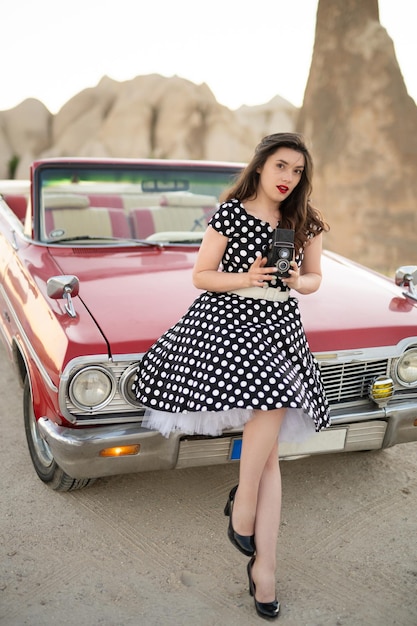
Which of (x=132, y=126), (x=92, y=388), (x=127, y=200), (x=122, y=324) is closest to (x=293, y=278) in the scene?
(x=122, y=324)

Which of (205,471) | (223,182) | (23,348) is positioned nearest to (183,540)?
(205,471)

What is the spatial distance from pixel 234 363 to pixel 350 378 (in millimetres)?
908

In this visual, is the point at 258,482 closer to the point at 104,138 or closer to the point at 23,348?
the point at 23,348

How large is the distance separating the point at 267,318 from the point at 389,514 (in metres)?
1.35

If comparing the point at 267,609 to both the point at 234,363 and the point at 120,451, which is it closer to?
the point at 120,451

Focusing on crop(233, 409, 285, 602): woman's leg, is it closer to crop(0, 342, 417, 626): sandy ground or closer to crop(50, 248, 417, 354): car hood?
crop(0, 342, 417, 626): sandy ground

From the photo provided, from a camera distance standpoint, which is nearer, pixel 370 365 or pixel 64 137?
pixel 370 365

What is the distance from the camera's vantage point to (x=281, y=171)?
8.14 ft

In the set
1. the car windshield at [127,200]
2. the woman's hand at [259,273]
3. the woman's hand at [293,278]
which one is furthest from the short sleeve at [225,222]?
the car windshield at [127,200]

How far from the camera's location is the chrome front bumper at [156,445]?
271 cm

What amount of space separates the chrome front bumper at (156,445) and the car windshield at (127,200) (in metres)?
1.52

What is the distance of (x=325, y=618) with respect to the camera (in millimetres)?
2504

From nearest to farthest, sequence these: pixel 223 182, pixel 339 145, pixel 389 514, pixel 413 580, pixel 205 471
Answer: pixel 413 580 → pixel 389 514 → pixel 205 471 → pixel 223 182 → pixel 339 145

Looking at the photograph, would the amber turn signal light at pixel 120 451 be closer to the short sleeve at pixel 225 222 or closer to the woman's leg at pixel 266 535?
the woman's leg at pixel 266 535
